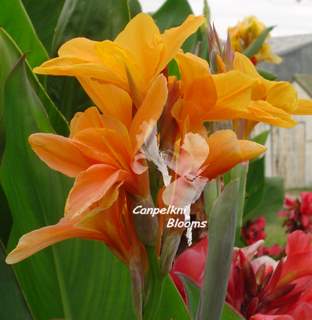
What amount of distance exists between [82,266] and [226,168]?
14 cm

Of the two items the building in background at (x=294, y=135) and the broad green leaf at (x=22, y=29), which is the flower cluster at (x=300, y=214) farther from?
the building in background at (x=294, y=135)

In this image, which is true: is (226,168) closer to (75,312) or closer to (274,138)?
(75,312)

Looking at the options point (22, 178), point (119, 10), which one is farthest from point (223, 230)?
point (119, 10)

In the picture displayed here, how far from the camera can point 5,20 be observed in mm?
463

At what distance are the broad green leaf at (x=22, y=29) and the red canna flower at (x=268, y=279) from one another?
16 centimetres

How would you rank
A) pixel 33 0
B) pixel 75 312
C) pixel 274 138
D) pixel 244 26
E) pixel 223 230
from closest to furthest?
1. pixel 223 230
2. pixel 75 312
3. pixel 33 0
4. pixel 244 26
5. pixel 274 138

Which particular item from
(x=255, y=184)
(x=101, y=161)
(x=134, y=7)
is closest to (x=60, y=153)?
(x=101, y=161)

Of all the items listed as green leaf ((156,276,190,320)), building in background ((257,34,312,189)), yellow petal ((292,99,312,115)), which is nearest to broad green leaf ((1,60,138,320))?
green leaf ((156,276,190,320))

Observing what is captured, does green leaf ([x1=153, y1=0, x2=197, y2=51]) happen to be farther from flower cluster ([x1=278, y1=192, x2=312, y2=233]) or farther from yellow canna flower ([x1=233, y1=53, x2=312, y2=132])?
flower cluster ([x1=278, y1=192, x2=312, y2=233])

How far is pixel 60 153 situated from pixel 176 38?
2.6 inches

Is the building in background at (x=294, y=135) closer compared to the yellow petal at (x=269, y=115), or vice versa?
the yellow petal at (x=269, y=115)

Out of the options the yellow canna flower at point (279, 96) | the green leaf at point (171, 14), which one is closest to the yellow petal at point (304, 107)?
the yellow canna flower at point (279, 96)

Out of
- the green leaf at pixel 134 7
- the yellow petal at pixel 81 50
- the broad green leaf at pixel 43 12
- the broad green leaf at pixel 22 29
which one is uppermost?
the green leaf at pixel 134 7

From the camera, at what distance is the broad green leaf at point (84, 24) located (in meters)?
0.47
